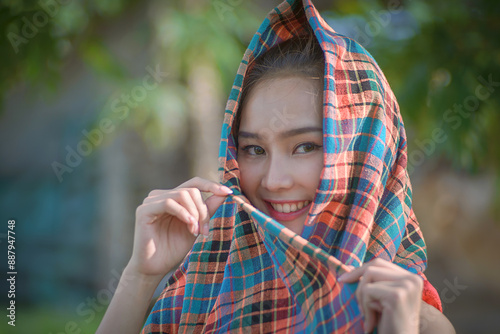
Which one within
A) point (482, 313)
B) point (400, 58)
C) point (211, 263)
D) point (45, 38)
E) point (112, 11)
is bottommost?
point (482, 313)

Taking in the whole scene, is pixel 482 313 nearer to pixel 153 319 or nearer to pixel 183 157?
pixel 183 157

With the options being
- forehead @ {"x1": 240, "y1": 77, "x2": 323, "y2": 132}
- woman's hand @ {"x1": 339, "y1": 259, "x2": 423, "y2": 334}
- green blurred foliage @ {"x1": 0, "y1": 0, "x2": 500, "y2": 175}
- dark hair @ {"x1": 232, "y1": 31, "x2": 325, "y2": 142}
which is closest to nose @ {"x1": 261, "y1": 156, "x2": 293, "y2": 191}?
forehead @ {"x1": 240, "y1": 77, "x2": 323, "y2": 132}

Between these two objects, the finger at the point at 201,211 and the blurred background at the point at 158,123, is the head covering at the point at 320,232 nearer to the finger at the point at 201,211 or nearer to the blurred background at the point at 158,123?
the finger at the point at 201,211

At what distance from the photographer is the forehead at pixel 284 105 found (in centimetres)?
160

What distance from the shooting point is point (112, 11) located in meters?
3.95

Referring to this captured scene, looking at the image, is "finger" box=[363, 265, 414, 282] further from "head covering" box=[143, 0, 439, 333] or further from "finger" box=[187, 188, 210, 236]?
"finger" box=[187, 188, 210, 236]

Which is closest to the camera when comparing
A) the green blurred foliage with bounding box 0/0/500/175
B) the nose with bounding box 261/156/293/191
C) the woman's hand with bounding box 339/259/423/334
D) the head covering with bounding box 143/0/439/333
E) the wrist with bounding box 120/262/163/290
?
the woman's hand with bounding box 339/259/423/334

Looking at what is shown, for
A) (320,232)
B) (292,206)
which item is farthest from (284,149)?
(320,232)

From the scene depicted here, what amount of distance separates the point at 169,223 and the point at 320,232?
1.76ft

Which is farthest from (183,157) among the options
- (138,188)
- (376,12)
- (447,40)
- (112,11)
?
(447,40)

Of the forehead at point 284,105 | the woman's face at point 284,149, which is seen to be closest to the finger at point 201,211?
the woman's face at point 284,149

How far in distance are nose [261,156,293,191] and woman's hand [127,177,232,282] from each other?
0.43 ft

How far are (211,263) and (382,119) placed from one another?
735 millimetres

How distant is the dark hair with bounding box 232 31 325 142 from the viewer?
1719mm
